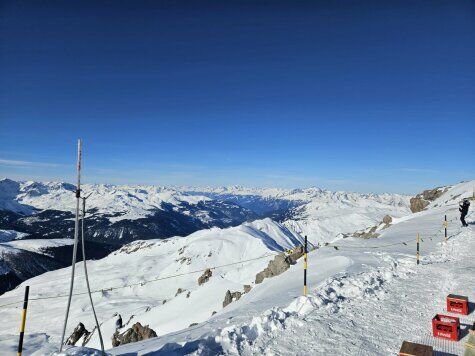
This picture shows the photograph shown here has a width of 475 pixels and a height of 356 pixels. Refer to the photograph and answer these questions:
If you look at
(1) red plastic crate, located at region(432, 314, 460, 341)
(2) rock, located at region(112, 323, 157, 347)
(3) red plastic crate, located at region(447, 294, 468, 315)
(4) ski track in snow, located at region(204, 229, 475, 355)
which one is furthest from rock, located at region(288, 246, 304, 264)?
(1) red plastic crate, located at region(432, 314, 460, 341)

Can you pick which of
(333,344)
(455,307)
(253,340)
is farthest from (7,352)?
(455,307)

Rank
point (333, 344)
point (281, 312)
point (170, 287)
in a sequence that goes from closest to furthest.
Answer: point (333, 344), point (281, 312), point (170, 287)

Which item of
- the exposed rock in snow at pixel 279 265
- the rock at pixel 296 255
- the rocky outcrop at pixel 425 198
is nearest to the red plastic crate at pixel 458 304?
the exposed rock in snow at pixel 279 265

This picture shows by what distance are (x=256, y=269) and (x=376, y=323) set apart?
282 feet

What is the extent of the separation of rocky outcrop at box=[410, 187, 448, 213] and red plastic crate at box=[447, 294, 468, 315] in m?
70.3

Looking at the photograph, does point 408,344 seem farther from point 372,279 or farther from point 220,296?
point 220,296

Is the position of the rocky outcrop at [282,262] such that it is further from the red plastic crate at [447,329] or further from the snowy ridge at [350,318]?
the red plastic crate at [447,329]

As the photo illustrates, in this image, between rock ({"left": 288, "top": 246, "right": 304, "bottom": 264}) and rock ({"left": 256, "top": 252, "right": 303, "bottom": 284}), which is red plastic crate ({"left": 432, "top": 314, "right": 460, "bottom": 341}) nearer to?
rock ({"left": 256, "top": 252, "right": 303, "bottom": 284})

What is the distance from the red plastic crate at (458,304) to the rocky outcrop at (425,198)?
70278 millimetres

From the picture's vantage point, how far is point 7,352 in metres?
10.0

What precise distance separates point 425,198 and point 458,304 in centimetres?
7407

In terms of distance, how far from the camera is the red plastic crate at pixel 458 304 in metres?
11.4

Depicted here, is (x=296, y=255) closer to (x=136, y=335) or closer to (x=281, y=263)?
(x=281, y=263)

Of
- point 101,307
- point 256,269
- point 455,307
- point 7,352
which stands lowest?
point 101,307
